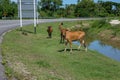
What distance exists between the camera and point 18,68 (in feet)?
42.1

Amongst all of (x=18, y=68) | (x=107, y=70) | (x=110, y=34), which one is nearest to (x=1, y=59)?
(x=18, y=68)

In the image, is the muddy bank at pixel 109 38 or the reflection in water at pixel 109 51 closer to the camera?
the reflection in water at pixel 109 51

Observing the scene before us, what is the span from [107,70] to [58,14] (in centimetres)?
9892

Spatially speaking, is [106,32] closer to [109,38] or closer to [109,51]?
[109,38]

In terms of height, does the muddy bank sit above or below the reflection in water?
below

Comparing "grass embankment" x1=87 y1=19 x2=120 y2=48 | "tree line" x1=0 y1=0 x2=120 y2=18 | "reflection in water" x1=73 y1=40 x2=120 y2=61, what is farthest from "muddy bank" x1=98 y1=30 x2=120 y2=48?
"tree line" x1=0 y1=0 x2=120 y2=18

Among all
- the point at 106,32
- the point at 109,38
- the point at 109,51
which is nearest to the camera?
the point at 109,51

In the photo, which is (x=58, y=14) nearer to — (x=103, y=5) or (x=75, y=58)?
(x=103, y=5)

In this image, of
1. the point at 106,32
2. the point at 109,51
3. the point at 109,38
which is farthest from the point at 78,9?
the point at 109,51

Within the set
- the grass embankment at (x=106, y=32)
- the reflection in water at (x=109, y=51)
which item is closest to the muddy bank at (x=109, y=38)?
the grass embankment at (x=106, y=32)

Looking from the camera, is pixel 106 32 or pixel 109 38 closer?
pixel 109 38

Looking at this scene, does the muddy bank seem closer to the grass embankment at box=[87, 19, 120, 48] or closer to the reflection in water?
the grass embankment at box=[87, 19, 120, 48]

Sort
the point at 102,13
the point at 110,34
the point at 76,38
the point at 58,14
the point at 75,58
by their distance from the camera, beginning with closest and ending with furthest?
the point at 75,58
the point at 76,38
the point at 110,34
the point at 102,13
the point at 58,14

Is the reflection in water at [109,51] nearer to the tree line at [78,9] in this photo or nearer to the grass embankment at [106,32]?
the grass embankment at [106,32]
